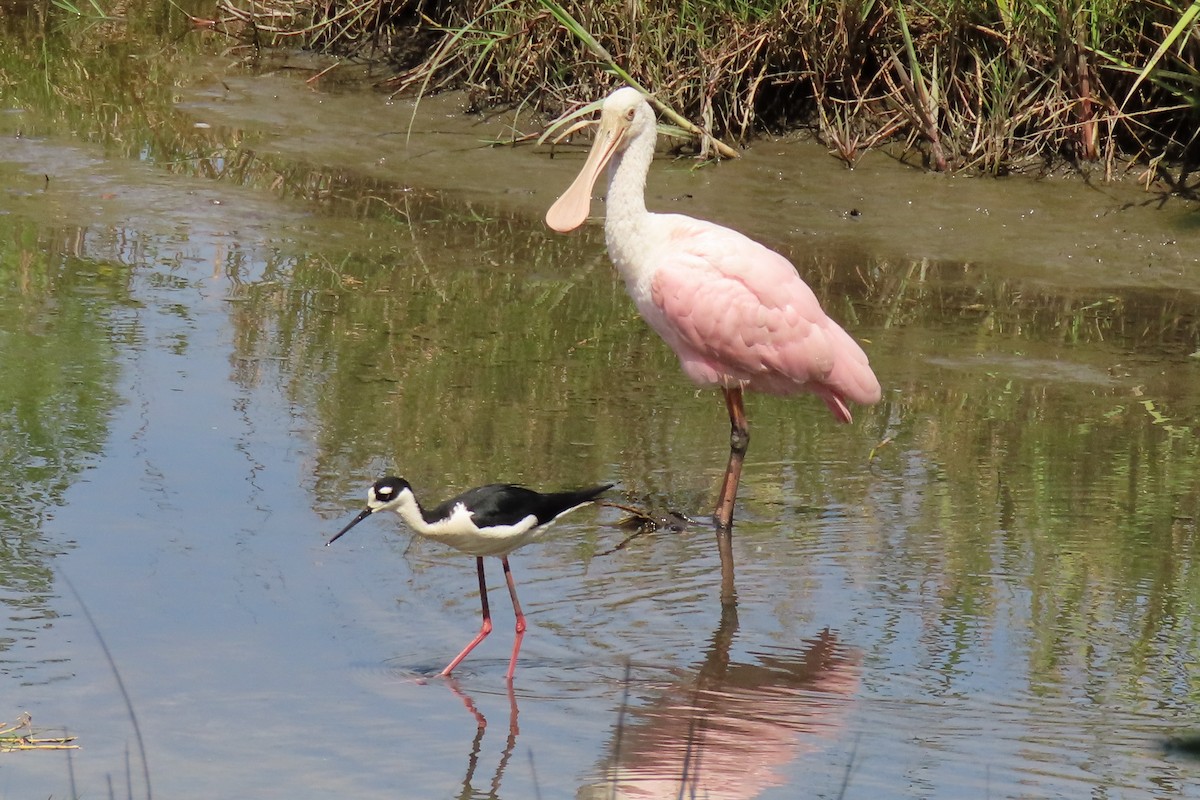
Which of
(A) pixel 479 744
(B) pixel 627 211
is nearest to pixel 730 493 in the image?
(B) pixel 627 211

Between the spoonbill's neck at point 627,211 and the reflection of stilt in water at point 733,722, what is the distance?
1.67 metres

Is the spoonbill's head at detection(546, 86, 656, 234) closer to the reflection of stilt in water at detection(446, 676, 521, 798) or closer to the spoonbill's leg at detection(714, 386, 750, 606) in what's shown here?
the spoonbill's leg at detection(714, 386, 750, 606)

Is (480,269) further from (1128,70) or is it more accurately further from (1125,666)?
(1125,666)

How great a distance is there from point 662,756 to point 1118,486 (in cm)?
267

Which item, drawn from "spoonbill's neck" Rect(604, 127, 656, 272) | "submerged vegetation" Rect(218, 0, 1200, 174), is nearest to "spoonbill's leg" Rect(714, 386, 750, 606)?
"spoonbill's neck" Rect(604, 127, 656, 272)

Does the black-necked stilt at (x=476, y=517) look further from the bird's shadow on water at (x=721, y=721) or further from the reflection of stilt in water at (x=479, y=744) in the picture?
the bird's shadow on water at (x=721, y=721)

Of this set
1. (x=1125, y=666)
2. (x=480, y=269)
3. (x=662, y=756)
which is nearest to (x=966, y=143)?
(x=480, y=269)

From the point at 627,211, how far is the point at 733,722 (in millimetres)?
2374

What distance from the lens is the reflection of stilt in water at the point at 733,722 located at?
4.14 m

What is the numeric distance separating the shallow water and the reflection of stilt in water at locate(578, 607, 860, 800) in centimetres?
1

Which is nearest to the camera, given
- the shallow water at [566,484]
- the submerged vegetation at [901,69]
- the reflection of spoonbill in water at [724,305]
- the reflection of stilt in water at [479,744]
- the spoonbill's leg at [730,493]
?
the reflection of stilt in water at [479,744]

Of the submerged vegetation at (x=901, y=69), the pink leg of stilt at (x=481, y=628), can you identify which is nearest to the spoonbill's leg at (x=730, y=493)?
the pink leg of stilt at (x=481, y=628)

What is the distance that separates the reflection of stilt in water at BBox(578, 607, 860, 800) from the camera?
4.14m

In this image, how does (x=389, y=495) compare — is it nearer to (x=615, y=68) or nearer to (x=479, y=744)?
(x=479, y=744)
